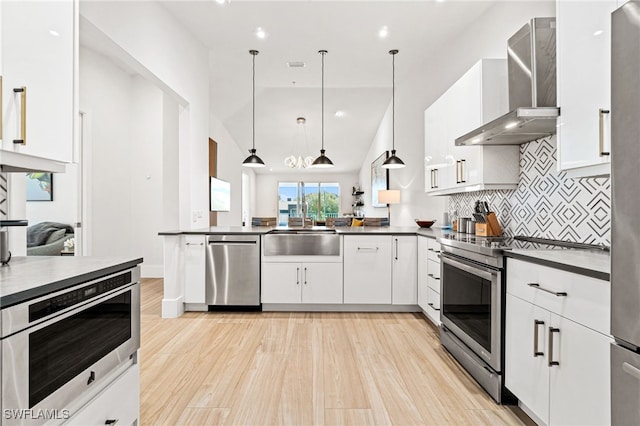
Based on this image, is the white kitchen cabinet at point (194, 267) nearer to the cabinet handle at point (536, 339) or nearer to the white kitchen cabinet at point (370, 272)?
the white kitchen cabinet at point (370, 272)

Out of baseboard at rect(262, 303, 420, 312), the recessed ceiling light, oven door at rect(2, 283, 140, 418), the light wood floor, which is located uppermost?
the recessed ceiling light

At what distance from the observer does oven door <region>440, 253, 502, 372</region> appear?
6.65 ft

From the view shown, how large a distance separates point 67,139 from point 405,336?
9.10 ft

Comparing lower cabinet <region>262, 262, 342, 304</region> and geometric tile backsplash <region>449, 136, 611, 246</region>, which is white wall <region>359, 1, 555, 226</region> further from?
lower cabinet <region>262, 262, 342, 304</region>

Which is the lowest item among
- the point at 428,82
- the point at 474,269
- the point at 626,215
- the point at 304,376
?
the point at 304,376

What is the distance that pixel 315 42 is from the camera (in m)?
4.35

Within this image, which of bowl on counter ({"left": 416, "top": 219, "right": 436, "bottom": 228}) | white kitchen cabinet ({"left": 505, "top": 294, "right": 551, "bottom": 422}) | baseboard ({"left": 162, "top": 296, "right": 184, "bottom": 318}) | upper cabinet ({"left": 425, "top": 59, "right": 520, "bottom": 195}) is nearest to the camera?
white kitchen cabinet ({"left": 505, "top": 294, "right": 551, "bottom": 422})

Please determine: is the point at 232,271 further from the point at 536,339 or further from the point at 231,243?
the point at 536,339

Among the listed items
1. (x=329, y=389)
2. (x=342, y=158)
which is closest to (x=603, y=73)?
(x=329, y=389)

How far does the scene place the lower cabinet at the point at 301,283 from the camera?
12.6 feet

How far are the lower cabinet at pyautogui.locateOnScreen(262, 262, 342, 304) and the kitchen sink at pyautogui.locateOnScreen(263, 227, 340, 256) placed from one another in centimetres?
12

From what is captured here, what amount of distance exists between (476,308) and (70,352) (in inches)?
81.9

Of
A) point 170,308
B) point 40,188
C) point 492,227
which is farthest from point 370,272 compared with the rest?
point 40,188

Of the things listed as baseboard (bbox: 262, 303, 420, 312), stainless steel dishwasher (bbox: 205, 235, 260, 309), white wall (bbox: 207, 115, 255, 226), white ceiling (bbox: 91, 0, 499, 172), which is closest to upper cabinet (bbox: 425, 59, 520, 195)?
white ceiling (bbox: 91, 0, 499, 172)
